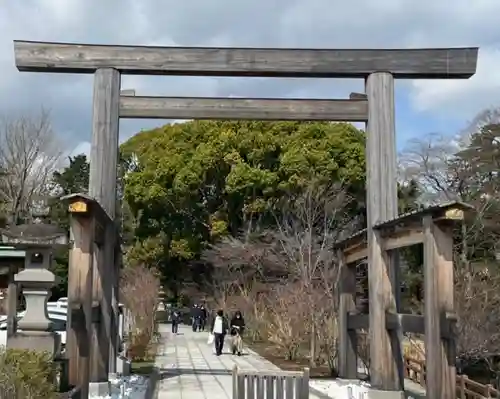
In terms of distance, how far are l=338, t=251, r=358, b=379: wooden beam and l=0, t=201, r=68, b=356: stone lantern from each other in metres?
5.40

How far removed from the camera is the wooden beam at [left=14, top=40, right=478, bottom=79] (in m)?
10.8

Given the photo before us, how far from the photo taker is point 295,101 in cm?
1112

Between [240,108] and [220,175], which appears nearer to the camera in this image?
[240,108]

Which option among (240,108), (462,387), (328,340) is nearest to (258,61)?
(240,108)

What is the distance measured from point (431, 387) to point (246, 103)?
548 cm

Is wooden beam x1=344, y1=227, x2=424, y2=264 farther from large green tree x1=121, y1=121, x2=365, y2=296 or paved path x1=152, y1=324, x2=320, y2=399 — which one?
large green tree x1=121, y1=121, x2=365, y2=296

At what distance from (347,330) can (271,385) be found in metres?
5.05

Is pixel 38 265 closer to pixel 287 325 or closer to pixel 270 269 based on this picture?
pixel 287 325

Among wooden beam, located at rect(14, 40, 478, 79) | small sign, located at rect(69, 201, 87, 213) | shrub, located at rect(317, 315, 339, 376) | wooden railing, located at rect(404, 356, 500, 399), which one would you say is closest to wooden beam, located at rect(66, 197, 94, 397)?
small sign, located at rect(69, 201, 87, 213)

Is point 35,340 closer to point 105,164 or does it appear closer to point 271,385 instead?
point 271,385

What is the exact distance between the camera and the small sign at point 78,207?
827 centimetres

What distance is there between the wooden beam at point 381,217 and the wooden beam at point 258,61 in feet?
0.97

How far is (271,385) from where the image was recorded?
24.4 ft

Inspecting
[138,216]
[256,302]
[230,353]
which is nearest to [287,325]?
[230,353]
